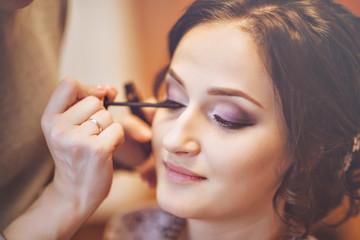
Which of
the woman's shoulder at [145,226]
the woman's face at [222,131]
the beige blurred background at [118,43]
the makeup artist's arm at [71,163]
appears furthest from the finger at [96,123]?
the woman's shoulder at [145,226]

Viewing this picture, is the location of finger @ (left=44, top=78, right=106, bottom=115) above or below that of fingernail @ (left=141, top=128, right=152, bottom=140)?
above

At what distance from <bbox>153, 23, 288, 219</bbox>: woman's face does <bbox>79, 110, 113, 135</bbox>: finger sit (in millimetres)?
135

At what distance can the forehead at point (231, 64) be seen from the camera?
0.65 meters

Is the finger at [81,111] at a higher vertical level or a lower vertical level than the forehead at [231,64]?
lower

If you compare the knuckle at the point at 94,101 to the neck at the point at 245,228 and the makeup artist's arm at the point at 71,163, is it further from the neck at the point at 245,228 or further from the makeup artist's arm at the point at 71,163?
the neck at the point at 245,228

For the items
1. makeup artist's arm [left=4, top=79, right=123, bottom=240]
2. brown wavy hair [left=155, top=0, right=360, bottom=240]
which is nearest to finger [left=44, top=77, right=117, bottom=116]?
makeup artist's arm [left=4, top=79, right=123, bottom=240]

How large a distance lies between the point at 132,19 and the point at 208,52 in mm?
653

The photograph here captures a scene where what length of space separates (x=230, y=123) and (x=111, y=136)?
0.84 ft

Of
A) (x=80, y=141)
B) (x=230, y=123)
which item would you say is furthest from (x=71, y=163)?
(x=230, y=123)

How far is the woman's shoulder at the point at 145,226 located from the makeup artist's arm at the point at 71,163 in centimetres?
40

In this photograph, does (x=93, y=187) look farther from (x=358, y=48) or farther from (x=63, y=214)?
(x=358, y=48)

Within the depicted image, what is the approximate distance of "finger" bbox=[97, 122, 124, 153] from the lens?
0.66m

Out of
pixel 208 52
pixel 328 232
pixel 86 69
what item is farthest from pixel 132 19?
pixel 328 232

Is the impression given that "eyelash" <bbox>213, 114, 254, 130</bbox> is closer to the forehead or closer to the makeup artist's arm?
the forehead
